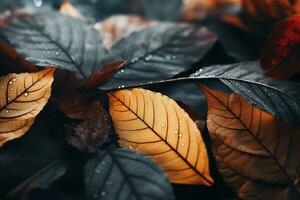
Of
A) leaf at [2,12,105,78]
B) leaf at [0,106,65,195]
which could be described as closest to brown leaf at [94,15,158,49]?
leaf at [2,12,105,78]

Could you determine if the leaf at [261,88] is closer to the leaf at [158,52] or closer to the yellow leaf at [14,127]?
the leaf at [158,52]

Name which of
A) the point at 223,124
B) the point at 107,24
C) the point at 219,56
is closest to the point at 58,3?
the point at 107,24

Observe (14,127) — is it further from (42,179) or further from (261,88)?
(261,88)

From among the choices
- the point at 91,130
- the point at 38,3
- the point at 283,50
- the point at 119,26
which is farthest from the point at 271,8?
the point at 38,3

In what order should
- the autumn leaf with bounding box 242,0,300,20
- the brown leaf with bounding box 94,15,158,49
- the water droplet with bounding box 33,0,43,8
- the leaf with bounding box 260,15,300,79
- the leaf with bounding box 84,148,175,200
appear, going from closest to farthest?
1. the leaf with bounding box 84,148,175,200
2. the leaf with bounding box 260,15,300,79
3. the autumn leaf with bounding box 242,0,300,20
4. the brown leaf with bounding box 94,15,158,49
5. the water droplet with bounding box 33,0,43,8

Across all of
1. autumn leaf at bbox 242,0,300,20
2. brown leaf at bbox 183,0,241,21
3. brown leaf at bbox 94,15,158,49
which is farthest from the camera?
brown leaf at bbox 183,0,241,21

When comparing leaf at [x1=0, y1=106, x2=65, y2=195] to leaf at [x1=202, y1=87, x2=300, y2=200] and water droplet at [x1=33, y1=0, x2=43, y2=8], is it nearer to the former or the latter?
leaf at [x1=202, y1=87, x2=300, y2=200]

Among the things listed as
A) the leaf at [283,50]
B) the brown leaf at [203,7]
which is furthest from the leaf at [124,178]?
the brown leaf at [203,7]
